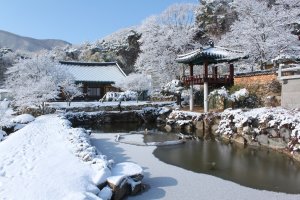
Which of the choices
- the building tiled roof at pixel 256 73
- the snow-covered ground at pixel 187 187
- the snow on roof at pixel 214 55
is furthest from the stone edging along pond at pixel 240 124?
the building tiled roof at pixel 256 73

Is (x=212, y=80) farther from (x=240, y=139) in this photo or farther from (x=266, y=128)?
(x=266, y=128)

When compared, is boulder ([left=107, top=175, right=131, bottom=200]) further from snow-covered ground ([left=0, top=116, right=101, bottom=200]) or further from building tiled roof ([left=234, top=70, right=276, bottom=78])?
building tiled roof ([left=234, top=70, right=276, bottom=78])

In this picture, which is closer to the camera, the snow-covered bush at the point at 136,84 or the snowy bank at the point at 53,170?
the snowy bank at the point at 53,170

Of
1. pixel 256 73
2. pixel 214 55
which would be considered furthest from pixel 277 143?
pixel 214 55

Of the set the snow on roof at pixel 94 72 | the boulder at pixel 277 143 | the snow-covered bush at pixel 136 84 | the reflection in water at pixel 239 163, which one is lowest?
the reflection in water at pixel 239 163

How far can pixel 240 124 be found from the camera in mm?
16578

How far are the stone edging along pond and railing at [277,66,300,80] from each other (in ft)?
7.78

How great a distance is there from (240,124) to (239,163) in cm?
475

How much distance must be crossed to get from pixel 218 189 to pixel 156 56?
30040 millimetres

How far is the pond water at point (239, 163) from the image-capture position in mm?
9586

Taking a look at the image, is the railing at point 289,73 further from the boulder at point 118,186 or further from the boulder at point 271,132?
the boulder at point 118,186

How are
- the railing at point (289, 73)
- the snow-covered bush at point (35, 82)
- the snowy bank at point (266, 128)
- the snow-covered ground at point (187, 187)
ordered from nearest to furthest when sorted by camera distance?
the snow-covered ground at point (187, 187) < the snowy bank at point (266, 128) < the railing at point (289, 73) < the snow-covered bush at point (35, 82)

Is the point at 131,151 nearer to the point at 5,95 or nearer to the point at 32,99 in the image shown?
the point at 32,99

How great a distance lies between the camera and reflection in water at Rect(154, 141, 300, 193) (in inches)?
377
